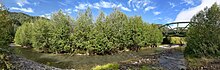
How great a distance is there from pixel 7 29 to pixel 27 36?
3092 inches

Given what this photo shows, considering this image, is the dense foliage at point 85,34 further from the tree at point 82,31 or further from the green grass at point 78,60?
the green grass at point 78,60

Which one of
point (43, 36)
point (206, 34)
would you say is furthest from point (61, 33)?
point (206, 34)

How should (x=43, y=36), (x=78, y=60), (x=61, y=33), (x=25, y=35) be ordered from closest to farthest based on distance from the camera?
(x=78, y=60)
(x=61, y=33)
(x=43, y=36)
(x=25, y=35)

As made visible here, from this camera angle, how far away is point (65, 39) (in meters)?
73.1

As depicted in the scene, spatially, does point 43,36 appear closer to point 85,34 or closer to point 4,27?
point 85,34

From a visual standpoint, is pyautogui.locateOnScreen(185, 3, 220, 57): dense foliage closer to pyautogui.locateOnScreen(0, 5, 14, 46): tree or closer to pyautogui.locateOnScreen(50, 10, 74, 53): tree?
pyautogui.locateOnScreen(0, 5, 14, 46): tree

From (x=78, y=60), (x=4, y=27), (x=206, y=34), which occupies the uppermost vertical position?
(x=4, y=27)

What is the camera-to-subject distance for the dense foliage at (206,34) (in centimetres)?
4616

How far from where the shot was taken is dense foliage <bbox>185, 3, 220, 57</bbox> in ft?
151

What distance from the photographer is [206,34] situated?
47469mm

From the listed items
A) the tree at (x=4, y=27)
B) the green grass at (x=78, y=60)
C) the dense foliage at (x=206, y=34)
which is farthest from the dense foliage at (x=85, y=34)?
the tree at (x=4, y=27)

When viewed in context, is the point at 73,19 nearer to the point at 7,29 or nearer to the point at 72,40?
the point at 72,40

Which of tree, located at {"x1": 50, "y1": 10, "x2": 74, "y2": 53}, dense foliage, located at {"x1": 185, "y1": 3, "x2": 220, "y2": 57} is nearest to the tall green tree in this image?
tree, located at {"x1": 50, "y1": 10, "x2": 74, "y2": 53}

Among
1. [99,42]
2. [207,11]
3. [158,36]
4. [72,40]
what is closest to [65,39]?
[72,40]
